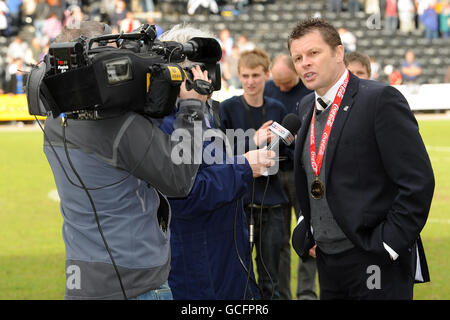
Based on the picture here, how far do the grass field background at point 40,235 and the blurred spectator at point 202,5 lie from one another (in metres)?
14.1

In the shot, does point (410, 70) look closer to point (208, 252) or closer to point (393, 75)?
point (393, 75)

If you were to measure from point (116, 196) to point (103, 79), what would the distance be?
0.47 metres

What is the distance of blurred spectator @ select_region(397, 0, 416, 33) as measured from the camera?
28.3 metres

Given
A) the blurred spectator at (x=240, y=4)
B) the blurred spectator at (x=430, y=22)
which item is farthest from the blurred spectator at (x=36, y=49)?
the blurred spectator at (x=430, y=22)

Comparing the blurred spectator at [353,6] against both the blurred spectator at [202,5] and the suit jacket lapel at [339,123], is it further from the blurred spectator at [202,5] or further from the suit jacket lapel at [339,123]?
the suit jacket lapel at [339,123]

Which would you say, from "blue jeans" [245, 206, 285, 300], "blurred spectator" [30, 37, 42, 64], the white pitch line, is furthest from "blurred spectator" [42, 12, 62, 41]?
"blue jeans" [245, 206, 285, 300]

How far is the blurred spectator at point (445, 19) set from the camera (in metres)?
27.6

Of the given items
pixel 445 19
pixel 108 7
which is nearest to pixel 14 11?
pixel 108 7

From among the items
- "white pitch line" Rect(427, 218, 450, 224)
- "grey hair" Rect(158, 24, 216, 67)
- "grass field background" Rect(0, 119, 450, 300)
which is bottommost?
"white pitch line" Rect(427, 218, 450, 224)

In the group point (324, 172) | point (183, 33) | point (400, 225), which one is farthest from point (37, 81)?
point (400, 225)

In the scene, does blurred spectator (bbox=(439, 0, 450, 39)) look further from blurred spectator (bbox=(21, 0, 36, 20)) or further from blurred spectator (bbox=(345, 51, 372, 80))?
blurred spectator (bbox=(345, 51, 372, 80))

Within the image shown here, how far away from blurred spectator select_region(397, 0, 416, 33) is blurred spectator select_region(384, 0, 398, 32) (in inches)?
8.6

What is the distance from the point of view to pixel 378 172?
3.22 m

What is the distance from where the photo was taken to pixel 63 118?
281 centimetres
